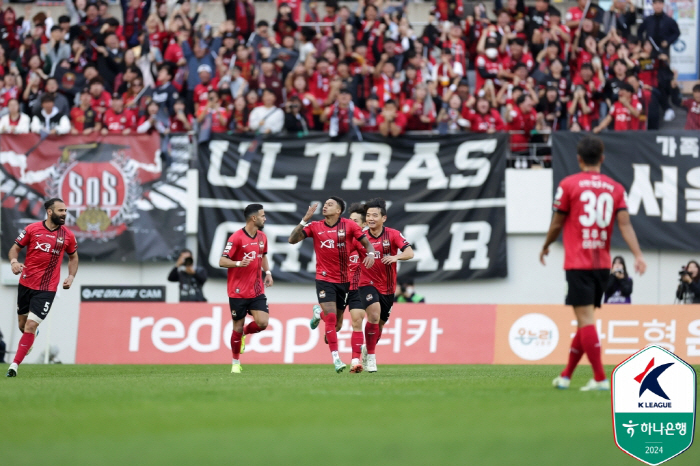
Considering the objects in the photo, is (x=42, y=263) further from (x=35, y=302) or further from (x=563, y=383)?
(x=563, y=383)

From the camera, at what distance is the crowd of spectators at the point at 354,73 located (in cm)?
2369

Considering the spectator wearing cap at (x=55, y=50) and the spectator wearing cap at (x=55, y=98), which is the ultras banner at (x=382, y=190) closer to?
the spectator wearing cap at (x=55, y=98)

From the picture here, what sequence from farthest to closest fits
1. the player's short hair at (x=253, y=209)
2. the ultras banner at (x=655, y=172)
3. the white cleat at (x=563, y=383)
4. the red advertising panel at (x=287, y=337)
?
the ultras banner at (x=655, y=172) < the red advertising panel at (x=287, y=337) < the player's short hair at (x=253, y=209) < the white cleat at (x=563, y=383)

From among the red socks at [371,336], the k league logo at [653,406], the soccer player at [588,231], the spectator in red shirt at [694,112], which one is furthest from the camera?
the spectator in red shirt at [694,112]

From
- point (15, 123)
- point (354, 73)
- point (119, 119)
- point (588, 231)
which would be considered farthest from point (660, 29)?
point (588, 231)

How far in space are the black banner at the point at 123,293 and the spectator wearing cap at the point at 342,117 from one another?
553 cm

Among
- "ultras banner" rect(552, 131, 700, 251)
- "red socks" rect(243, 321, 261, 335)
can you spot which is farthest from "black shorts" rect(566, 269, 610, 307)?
"ultras banner" rect(552, 131, 700, 251)

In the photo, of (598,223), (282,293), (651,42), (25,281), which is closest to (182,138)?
(282,293)

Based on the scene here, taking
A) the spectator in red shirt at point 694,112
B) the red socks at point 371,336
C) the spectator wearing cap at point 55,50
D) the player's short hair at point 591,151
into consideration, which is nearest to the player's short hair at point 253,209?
the red socks at point 371,336

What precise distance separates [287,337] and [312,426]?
13842 millimetres

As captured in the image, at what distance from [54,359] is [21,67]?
25.9 feet

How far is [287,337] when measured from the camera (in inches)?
823

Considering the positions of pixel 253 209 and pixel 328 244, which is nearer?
pixel 328 244

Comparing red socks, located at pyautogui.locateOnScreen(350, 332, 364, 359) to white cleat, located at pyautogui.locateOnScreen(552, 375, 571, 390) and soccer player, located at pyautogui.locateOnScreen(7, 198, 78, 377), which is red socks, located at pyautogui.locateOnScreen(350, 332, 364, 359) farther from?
white cleat, located at pyautogui.locateOnScreen(552, 375, 571, 390)
